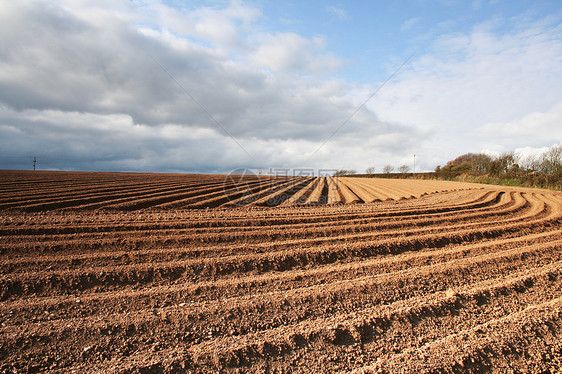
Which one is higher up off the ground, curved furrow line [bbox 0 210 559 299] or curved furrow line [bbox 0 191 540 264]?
curved furrow line [bbox 0 191 540 264]

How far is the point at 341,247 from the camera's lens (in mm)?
6156

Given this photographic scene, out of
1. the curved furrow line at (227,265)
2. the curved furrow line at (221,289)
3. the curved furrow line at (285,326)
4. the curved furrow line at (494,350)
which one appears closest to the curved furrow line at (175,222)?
the curved furrow line at (227,265)

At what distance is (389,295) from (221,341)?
239cm

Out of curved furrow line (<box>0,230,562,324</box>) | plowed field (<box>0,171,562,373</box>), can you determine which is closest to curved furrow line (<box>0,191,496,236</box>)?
plowed field (<box>0,171,562,373</box>)

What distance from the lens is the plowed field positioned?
3.02 meters

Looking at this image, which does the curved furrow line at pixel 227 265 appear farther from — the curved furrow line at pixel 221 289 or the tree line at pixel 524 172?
the tree line at pixel 524 172

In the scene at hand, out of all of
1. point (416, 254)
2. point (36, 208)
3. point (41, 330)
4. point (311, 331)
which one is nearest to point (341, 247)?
point (416, 254)

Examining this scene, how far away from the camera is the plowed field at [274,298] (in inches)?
119

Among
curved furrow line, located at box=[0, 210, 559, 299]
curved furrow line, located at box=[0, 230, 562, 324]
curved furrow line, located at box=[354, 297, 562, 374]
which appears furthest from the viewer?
curved furrow line, located at box=[0, 210, 559, 299]

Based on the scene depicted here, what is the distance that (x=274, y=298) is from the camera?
4.07 metres

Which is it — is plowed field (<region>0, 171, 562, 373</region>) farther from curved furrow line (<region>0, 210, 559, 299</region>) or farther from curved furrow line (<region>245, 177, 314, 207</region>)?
curved furrow line (<region>245, 177, 314, 207</region>)

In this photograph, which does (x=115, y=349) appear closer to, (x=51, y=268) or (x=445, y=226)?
(x=51, y=268)

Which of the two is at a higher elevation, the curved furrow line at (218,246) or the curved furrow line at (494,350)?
the curved furrow line at (218,246)

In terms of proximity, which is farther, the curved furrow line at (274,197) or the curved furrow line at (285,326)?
the curved furrow line at (274,197)
